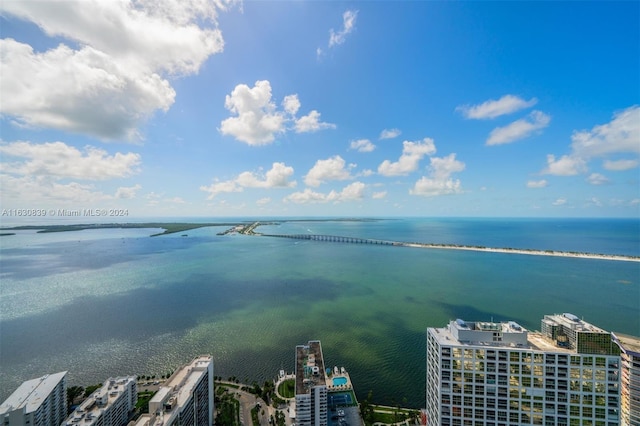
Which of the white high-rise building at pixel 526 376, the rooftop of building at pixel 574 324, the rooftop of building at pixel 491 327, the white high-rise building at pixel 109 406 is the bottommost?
the white high-rise building at pixel 109 406

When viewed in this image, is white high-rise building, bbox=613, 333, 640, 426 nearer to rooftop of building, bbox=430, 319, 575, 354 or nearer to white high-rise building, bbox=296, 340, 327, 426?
rooftop of building, bbox=430, 319, 575, 354

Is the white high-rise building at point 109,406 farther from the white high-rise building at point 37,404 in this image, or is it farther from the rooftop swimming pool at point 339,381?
the rooftop swimming pool at point 339,381

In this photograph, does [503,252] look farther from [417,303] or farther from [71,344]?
[71,344]

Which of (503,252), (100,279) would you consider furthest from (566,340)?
(503,252)

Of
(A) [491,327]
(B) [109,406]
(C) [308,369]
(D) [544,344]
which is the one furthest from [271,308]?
(D) [544,344]

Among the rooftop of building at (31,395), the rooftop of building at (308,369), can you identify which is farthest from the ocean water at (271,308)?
the rooftop of building at (31,395)

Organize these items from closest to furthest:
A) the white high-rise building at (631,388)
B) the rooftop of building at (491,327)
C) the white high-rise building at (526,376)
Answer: the white high-rise building at (526,376)
the rooftop of building at (491,327)
the white high-rise building at (631,388)

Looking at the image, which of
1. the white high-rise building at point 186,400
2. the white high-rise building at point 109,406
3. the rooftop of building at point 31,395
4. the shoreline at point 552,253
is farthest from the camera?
the shoreline at point 552,253
